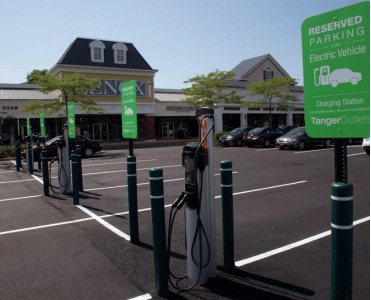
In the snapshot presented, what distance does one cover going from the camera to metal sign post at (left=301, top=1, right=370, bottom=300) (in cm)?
223

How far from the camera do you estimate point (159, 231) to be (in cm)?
361

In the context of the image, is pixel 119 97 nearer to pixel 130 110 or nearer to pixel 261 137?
pixel 261 137

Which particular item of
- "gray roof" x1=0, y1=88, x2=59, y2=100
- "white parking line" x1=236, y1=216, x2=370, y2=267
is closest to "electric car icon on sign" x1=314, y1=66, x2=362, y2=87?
"white parking line" x1=236, y1=216, x2=370, y2=267

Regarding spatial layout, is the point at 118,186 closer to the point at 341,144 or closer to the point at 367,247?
the point at 367,247

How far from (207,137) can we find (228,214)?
1.02 meters

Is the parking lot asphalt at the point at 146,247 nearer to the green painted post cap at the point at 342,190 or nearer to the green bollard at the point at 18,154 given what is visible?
the green painted post cap at the point at 342,190

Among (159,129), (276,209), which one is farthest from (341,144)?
(159,129)

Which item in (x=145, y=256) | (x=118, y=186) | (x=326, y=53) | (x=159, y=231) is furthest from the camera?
(x=118, y=186)

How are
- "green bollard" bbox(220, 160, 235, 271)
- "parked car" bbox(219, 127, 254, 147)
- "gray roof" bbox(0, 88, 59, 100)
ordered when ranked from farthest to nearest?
"gray roof" bbox(0, 88, 59, 100), "parked car" bbox(219, 127, 254, 147), "green bollard" bbox(220, 160, 235, 271)

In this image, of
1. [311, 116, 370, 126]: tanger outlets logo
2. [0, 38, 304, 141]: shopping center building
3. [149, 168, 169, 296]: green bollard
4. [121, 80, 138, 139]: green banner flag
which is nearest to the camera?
[311, 116, 370, 126]: tanger outlets logo

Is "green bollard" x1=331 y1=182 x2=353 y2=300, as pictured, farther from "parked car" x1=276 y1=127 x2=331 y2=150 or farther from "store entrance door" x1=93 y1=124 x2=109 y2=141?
"store entrance door" x1=93 y1=124 x2=109 y2=141

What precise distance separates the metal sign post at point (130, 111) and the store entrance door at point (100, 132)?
31733 millimetres

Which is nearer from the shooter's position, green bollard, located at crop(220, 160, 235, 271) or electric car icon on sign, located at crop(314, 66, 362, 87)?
electric car icon on sign, located at crop(314, 66, 362, 87)

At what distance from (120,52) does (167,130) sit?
10.7 m
